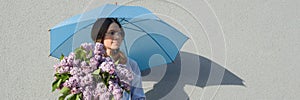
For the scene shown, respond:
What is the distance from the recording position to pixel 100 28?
192cm

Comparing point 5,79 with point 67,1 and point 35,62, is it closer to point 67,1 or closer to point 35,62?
point 35,62

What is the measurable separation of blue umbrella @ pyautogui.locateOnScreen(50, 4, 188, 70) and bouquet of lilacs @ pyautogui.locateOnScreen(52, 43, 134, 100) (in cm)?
26

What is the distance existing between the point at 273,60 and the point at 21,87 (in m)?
1.59

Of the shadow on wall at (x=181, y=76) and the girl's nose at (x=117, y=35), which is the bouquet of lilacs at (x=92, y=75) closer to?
the girl's nose at (x=117, y=35)

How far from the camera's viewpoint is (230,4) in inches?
99.4

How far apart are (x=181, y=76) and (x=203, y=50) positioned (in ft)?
0.69

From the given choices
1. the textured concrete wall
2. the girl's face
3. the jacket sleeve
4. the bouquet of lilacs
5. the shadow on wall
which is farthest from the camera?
the shadow on wall

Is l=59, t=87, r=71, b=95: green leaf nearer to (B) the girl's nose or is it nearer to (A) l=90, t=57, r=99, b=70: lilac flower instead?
(A) l=90, t=57, r=99, b=70: lilac flower

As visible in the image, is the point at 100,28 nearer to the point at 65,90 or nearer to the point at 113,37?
the point at 113,37

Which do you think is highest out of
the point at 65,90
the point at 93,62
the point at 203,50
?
the point at 203,50

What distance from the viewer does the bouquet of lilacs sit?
5.17 ft

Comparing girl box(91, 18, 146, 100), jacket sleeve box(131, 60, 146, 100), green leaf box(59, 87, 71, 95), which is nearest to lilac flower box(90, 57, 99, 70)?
green leaf box(59, 87, 71, 95)

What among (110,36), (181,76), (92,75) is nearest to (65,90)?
(92,75)

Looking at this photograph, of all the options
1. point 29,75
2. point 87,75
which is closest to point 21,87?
point 29,75
